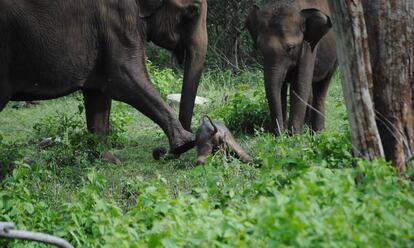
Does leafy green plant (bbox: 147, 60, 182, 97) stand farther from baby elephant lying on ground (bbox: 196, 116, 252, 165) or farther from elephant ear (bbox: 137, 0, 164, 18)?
baby elephant lying on ground (bbox: 196, 116, 252, 165)

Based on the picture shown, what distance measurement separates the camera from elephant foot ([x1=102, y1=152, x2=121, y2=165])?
957 cm

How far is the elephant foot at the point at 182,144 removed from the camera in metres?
9.41

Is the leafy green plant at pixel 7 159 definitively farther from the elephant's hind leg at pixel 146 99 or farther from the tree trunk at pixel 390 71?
the tree trunk at pixel 390 71

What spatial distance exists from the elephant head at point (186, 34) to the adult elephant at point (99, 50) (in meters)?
0.01

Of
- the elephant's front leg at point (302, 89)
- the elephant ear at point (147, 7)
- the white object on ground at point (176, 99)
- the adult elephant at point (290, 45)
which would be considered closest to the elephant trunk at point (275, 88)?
the adult elephant at point (290, 45)

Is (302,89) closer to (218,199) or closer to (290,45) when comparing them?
(290,45)

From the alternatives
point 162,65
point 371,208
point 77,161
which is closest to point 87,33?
point 77,161

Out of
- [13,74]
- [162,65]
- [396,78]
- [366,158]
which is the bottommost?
[162,65]

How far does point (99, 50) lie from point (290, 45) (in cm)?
235

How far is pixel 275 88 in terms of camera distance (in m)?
10.3

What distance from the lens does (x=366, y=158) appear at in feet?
19.2

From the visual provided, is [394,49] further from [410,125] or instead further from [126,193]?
[126,193]

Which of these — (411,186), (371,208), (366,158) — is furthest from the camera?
(366,158)

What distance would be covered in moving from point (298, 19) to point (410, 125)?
14.8ft
